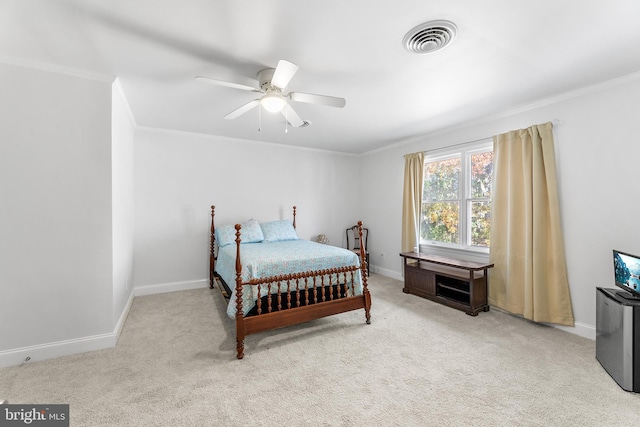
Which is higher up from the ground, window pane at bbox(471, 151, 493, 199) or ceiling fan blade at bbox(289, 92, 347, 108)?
ceiling fan blade at bbox(289, 92, 347, 108)

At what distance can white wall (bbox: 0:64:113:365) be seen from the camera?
2227 millimetres

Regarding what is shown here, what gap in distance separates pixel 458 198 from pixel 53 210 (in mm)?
4691

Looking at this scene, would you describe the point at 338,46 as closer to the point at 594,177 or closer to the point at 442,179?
the point at 594,177

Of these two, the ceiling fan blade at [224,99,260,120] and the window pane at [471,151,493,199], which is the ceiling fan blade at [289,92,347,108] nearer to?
the ceiling fan blade at [224,99,260,120]

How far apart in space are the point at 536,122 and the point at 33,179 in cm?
497

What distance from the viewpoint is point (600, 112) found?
105 inches

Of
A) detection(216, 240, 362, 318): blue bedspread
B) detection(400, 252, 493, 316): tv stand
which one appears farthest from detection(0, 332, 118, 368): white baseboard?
detection(400, 252, 493, 316): tv stand

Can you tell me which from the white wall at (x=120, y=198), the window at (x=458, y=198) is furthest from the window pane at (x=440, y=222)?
the white wall at (x=120, y=198)

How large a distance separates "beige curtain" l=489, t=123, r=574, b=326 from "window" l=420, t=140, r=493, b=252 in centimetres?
31

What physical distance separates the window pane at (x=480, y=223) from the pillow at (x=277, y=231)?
274 cm

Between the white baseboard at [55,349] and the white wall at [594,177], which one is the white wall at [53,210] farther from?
the white wall at [594,177]

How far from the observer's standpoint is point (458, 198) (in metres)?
4.09

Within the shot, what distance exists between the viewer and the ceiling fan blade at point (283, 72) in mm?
1872

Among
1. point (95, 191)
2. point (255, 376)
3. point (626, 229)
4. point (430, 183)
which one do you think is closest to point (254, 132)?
point (95, 191)
